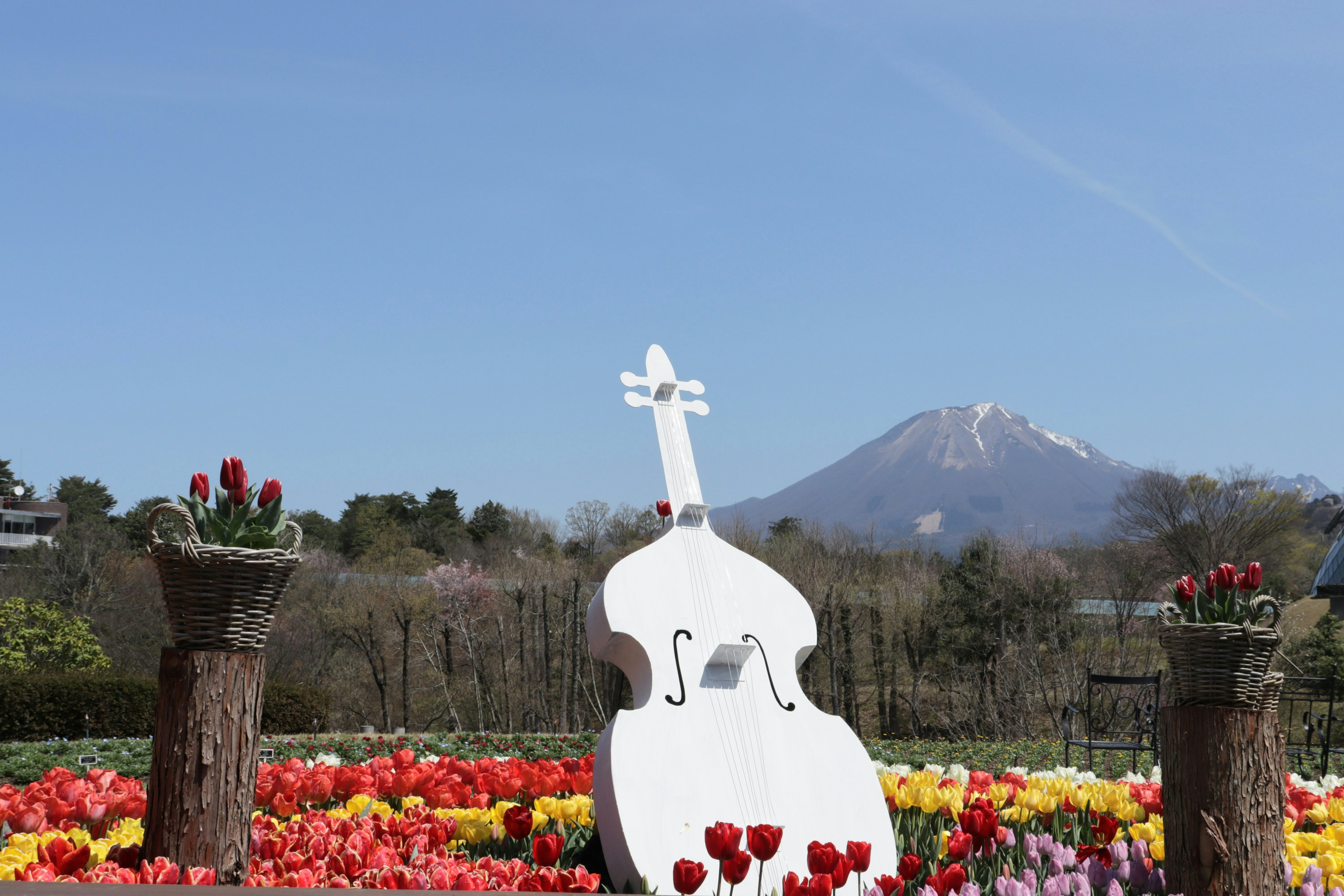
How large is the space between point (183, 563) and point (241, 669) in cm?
33

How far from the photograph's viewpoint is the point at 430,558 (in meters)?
33.3

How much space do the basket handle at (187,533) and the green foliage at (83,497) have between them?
54.9 m

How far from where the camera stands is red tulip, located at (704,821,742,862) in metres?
2.65

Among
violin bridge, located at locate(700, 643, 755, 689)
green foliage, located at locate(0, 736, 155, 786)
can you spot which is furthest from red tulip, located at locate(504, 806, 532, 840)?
green foliage, located at locate(0, 736, 155, 786)

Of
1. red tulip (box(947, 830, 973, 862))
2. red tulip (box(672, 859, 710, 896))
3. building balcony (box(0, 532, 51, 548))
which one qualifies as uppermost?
building balcony (box(0, 532, 51, 548))

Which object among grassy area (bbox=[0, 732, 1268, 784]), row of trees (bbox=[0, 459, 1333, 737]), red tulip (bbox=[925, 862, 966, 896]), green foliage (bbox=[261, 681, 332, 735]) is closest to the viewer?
red tulip (bbox=[925, 862, 966, 896])

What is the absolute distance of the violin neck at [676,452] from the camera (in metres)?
4.53

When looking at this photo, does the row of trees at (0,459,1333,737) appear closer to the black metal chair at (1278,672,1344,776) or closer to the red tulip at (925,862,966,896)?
the black metal chair at (1278,672,1344,776)

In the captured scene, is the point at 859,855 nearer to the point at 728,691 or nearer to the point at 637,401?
the point at 728,691

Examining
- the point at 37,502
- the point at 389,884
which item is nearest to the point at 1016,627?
the point at 389,884

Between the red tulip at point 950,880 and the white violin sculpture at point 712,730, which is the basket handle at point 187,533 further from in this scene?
the red tulip at point 950,880

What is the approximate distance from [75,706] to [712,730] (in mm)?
12474

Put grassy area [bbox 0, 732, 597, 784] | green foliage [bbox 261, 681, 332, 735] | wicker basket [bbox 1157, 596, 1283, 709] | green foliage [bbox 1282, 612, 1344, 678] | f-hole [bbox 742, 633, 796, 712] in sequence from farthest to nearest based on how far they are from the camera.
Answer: green foliage [bbox 1282, 612, 1344, 678] < green foliage [bbox 261, 681, 332, 735] < grassy area [bbox 0, 732, 597, 784] < f-hole [bbox 742, 633, 796, 712] < wicker basket [bbox 1157, 596, 1283, 709]

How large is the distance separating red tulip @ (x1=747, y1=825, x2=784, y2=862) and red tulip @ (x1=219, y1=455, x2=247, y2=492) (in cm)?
168
